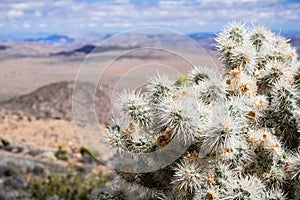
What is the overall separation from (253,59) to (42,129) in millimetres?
17541

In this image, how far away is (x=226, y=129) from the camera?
11.4 ft

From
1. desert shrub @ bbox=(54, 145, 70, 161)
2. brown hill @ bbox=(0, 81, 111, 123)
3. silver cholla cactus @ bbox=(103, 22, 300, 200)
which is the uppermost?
silver cholla cactus @ bbox=(103, 22, 300, 200)

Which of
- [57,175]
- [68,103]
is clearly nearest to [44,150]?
[57,175]

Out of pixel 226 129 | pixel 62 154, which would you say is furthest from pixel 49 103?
pixel 226 129

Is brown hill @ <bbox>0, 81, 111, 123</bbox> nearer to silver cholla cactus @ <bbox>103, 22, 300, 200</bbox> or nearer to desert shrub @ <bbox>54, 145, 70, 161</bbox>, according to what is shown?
desert shrub @ <bbox>54, 145, 70, 161</bbox>

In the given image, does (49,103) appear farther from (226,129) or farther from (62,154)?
(226,129)

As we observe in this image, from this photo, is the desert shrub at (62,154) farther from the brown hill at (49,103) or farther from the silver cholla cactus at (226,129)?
the silver cholla cactus at (226,129)

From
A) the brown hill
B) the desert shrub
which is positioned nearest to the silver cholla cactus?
the desert shrub

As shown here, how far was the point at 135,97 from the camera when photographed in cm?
390

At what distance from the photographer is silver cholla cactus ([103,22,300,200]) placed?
11.8ft

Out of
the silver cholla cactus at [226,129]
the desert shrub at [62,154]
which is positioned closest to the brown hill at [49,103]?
the desert shrub at [62,154]

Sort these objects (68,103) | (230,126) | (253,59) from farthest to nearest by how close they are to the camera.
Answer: (68,103), (253,59), (230,126)

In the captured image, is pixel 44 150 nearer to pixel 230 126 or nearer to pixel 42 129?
pixel 42 129

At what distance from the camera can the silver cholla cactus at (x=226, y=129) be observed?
11.8ft
